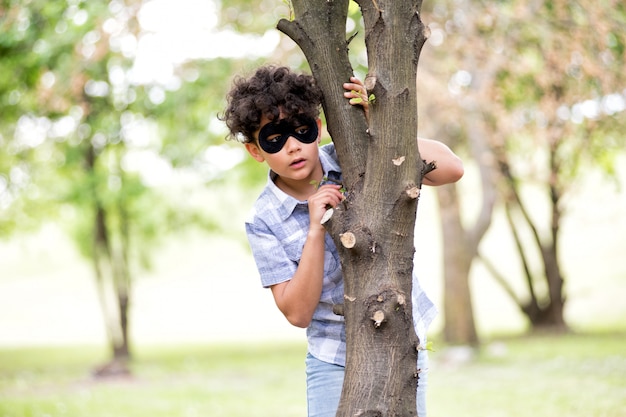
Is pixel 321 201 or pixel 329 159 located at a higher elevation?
pixel 329 159

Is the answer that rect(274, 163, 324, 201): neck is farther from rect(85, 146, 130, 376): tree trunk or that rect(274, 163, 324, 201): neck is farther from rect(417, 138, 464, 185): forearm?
rect(85, 146, 130, 376): tree trunk

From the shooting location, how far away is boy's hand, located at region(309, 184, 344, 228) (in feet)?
7.68

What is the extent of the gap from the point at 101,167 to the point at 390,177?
1450 cm

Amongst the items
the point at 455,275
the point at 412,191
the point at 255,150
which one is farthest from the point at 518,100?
the point at 412,191

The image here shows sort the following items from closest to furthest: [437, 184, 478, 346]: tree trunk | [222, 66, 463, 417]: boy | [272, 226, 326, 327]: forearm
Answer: [272, 226, 326, 327]: forearm → [222, 66, 463, 417]: boy → [437, 184, 478, 346]: tree trunk

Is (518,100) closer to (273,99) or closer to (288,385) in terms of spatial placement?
(288,385)

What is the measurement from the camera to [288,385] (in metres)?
10.6

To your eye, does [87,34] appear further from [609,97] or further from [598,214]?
[598,214]

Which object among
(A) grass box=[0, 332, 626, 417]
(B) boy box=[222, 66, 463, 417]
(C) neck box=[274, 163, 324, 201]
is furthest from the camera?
(A) grass box=[0, 332, 626, 417]

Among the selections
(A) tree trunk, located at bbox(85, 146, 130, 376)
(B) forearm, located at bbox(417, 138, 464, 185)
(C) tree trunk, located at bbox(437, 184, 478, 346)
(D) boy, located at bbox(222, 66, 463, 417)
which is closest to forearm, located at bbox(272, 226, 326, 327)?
(D) boy, located at bbox(222, 66, 463, 417)

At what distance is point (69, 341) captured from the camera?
2458 centimetres

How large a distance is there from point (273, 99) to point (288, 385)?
856 cm

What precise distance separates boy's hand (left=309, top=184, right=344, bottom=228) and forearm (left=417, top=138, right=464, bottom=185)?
1.06 feet

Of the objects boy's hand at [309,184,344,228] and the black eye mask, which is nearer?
boy's hand at [309,184,344,228]
